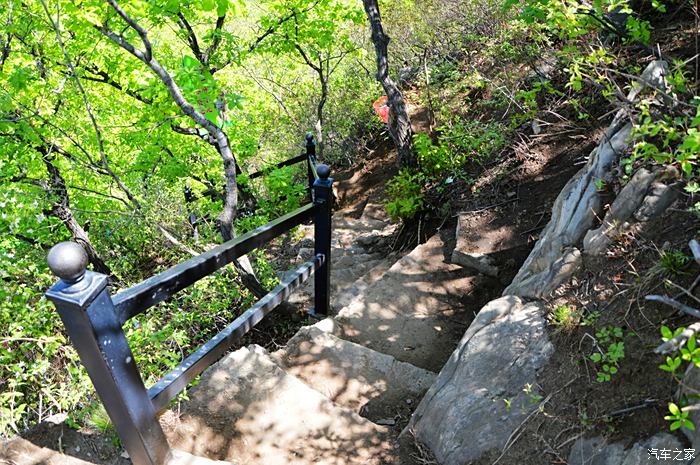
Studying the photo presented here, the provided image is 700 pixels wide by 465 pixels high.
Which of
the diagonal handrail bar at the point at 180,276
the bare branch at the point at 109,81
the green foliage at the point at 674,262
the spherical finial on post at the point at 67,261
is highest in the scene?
the bare branch at the point at 109,81

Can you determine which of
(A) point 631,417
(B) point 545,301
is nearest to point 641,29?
(B) point 545,301

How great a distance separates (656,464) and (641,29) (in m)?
2.67

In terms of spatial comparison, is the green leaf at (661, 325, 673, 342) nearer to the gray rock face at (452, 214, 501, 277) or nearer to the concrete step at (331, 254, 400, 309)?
the gray rock face at (452, 214, 501, 277)

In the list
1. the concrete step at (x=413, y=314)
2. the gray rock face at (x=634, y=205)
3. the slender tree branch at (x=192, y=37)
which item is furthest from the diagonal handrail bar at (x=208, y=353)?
the slender tree branch at (x=192, y=37)

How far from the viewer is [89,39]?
5.96 m

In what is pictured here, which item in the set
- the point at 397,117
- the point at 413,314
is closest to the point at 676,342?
the point at 413,314

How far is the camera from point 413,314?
A: 14.6 ft

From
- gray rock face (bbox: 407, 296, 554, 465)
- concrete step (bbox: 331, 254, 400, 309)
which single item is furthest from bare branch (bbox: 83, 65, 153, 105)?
gray rock face (bbox: 407, 296, 554, 465)

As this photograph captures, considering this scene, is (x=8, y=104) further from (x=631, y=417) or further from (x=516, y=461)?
(x=631, y=417)

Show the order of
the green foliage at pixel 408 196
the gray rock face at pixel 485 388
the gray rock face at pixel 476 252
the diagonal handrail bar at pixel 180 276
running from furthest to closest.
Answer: the green foliage at pixel 408 196 → the gray rock face at pixel 476 252 → the gray rock face at pixel 485 388 → the diagonal handrail bar at pixel 180 276

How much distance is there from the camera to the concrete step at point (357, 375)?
3324 mm

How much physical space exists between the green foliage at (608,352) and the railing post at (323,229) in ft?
6.81

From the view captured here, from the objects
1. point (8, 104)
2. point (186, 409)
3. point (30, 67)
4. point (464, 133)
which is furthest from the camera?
point (464, 133)

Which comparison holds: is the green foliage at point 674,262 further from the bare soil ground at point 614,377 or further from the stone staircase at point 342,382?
the stone staircase at point 342,382
